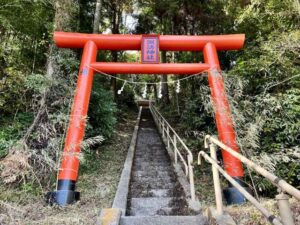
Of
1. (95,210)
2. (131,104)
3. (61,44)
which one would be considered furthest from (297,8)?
(131,104)

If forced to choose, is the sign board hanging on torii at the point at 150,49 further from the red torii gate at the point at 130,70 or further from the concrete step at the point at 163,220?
the concrete step at the point at 163,220

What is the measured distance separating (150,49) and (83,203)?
3.89m

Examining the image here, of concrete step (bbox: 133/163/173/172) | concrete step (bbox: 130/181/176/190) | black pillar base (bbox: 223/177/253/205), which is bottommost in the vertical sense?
black pillar base (bbox: 223/177/253/205)

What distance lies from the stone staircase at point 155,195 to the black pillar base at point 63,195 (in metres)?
1.03

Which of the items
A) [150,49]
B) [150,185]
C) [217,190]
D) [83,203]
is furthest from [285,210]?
[150,49]

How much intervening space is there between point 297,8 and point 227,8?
3.88 metres

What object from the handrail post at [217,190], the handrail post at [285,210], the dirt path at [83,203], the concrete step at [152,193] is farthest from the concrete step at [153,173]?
the handrail post at [285,210]

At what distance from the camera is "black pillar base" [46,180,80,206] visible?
515cm

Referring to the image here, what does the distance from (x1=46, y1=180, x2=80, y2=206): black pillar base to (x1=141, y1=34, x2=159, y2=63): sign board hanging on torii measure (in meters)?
3.41

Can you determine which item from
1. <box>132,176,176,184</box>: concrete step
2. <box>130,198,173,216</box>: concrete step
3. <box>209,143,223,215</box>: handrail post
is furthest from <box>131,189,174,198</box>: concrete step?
<box>209,143,223,215</box>: handrail post

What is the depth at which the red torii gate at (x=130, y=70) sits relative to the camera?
5.64 metres

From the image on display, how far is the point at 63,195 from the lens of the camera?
5.20 m

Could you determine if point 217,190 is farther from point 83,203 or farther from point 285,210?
point 83,203

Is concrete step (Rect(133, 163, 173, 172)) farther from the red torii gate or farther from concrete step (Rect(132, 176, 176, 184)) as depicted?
the red torii gate
